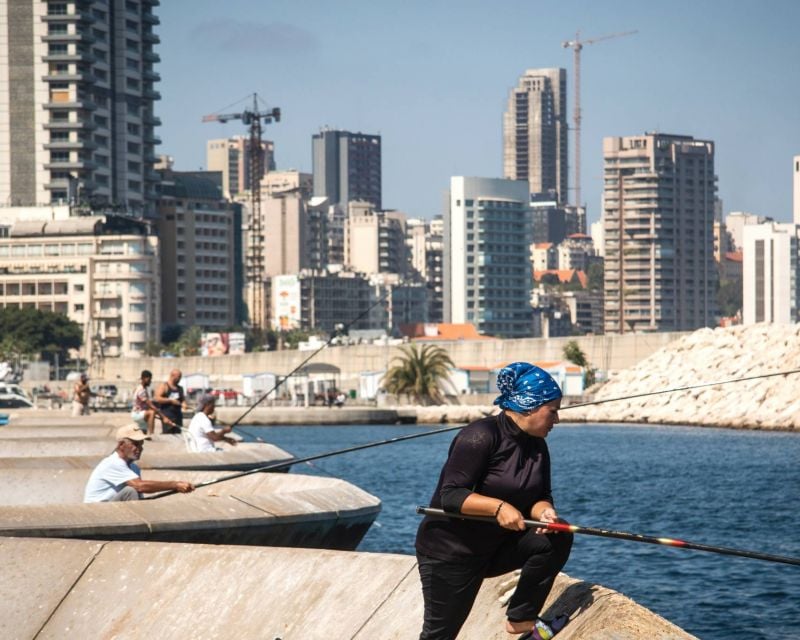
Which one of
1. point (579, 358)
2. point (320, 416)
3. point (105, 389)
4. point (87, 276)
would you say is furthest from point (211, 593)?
point (87, 276)

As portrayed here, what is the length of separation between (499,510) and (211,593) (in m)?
3.13

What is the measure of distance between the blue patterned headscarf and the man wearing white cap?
630cm

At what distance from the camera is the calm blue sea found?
56.0 ft

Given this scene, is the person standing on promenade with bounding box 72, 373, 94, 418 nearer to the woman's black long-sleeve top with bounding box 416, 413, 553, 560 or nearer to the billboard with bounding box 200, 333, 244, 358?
the woman's black long-sleeve top with bounding box 416, 413, 553, 560

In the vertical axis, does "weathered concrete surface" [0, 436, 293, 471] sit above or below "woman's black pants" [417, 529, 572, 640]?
below

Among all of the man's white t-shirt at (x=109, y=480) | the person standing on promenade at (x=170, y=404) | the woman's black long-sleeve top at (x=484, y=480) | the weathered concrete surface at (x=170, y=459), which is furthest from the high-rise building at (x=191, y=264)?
the woman's black long-sleeve top at (x=484, y=480)

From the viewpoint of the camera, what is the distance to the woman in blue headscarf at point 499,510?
280 inches

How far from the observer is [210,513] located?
12523mm

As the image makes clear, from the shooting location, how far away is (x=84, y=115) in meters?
171

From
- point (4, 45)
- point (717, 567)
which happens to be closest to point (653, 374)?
point (717, 567)

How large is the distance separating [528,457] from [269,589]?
107 inches

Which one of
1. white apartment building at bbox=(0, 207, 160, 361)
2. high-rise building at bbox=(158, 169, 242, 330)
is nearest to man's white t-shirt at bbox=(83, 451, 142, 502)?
white apartment building at bbox=(0, 207, 160, 361)

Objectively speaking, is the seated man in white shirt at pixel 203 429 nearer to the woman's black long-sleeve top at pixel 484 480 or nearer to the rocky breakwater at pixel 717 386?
the woman's black long-sleeve top at pixel 484 480

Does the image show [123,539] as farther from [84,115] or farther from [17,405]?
[84,115]
